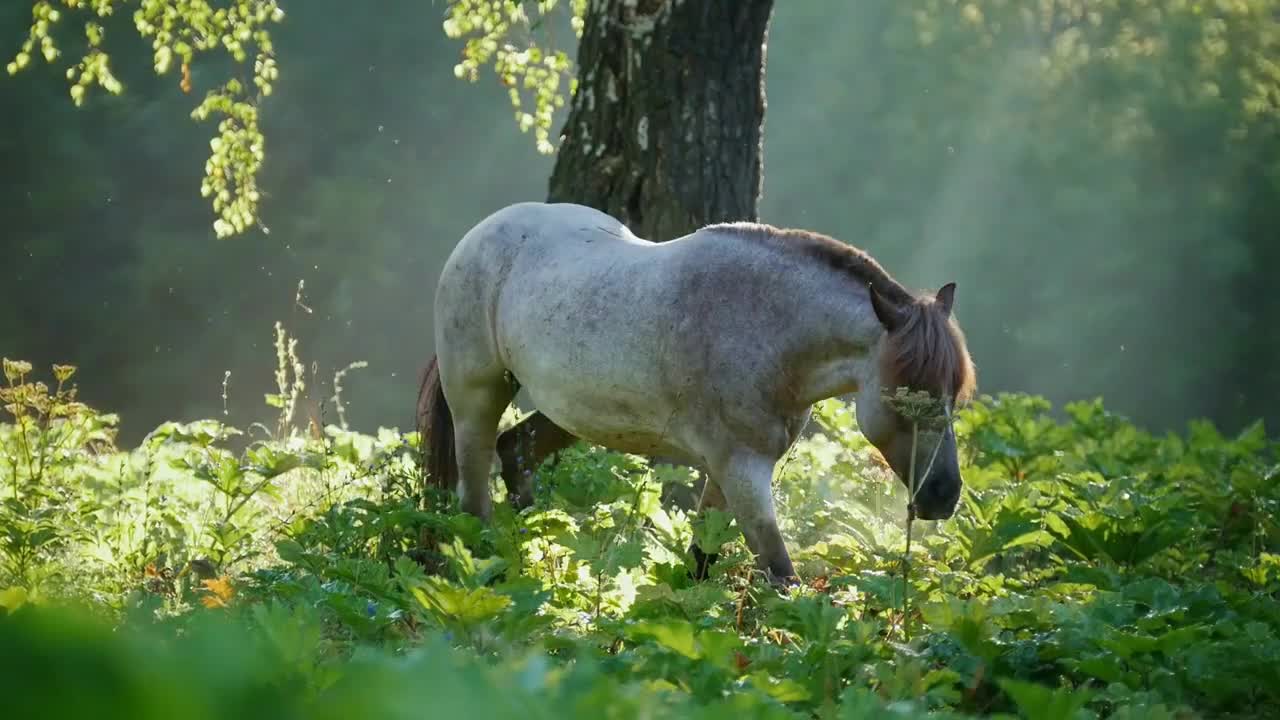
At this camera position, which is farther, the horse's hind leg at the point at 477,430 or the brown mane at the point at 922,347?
the horse's hind leg at the point at 477,430

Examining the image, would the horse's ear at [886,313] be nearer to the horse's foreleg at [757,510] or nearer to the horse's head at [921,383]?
the horse's head at [921,383]

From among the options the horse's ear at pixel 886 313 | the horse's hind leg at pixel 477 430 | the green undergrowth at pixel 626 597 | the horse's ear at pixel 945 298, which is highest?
the horse's hind leg at pixel 477 430

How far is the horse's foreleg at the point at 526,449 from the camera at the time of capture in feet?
19.5

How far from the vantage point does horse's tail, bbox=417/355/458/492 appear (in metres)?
6.03

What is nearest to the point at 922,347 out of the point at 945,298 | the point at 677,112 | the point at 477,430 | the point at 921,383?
the point at 921,383

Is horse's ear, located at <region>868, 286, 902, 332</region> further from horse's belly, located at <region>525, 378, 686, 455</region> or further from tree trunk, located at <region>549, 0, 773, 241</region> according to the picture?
tree trunk, located at <region>549, 0, 773, 241</region>

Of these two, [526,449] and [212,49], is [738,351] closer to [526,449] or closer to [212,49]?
[526,449]

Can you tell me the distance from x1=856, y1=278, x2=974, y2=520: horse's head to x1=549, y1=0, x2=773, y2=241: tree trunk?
2.00 metres

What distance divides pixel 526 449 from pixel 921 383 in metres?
2.22

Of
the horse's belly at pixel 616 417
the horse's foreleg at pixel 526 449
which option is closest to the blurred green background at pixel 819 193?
the horse's foreleg at pixel 526 449

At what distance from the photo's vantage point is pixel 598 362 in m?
4.88

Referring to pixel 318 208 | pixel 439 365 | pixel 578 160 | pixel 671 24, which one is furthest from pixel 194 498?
pixel 318 208

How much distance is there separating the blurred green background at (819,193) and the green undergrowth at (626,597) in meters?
20.7

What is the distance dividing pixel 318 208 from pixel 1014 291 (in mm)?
16263
